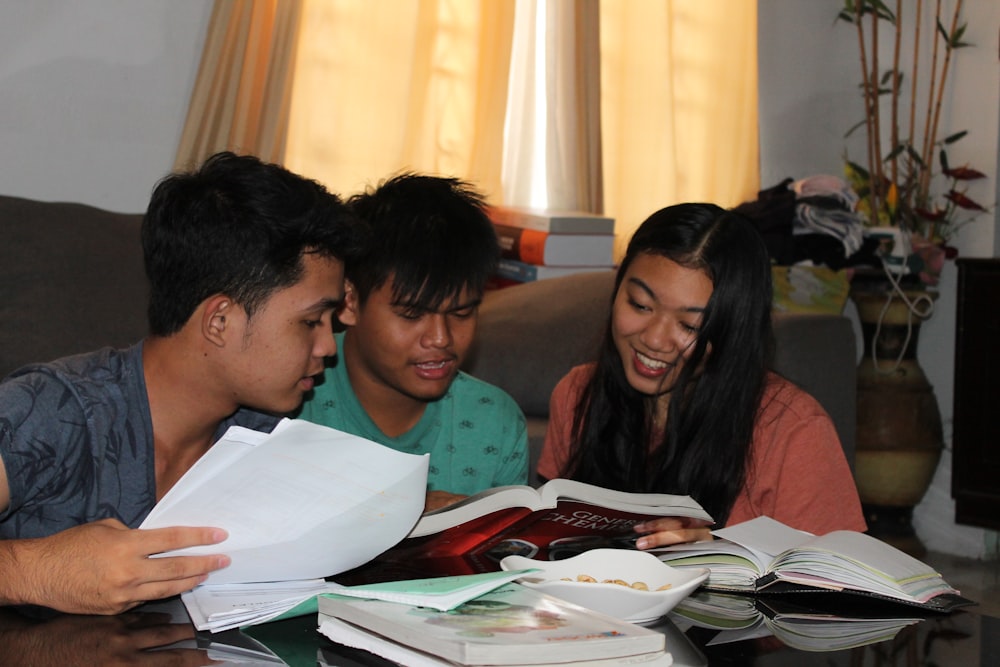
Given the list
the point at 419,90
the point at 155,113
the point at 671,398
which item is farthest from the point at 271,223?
the point at 419,90

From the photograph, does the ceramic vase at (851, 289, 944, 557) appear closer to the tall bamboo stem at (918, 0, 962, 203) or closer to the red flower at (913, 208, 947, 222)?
the red flower at (913, 208, 947, 222)

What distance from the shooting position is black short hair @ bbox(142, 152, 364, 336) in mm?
1180

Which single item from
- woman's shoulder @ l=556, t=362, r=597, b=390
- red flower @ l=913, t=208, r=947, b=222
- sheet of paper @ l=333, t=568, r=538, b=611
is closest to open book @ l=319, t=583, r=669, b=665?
sheet of paper @ l=333, t=568, r=538, b=611

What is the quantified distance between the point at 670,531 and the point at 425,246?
0.66m

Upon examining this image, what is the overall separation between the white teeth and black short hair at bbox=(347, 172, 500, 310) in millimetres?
258

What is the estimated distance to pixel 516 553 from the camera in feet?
3.31

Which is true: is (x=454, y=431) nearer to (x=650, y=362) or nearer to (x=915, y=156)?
(x=650, y=362)

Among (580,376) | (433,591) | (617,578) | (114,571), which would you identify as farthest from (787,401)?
(114,571)

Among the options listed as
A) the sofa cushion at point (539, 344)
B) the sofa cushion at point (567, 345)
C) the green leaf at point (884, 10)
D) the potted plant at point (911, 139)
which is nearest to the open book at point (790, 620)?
A: the sofa cushion at point (567, 345)

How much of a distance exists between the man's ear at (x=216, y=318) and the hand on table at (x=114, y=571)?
15.1 inches

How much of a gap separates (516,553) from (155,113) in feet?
6.29

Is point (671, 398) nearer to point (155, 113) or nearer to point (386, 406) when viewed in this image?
point (386, 406)

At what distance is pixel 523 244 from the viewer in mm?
2795

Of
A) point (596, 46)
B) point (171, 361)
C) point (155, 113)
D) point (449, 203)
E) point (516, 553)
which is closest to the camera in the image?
point (516, 553)
